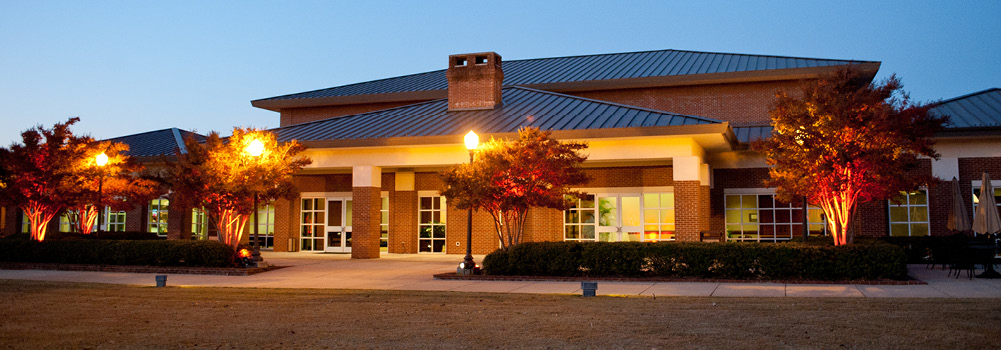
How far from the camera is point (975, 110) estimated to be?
2348 cm

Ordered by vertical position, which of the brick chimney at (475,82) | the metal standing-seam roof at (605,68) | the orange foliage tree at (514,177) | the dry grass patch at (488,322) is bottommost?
the dry grass patch at (488,322)

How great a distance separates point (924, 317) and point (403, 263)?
48.3 ft

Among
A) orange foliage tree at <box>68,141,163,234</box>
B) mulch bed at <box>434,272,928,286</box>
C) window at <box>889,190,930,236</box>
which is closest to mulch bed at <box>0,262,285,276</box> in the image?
orange foliage tree at <box>68,141,163,234</box>

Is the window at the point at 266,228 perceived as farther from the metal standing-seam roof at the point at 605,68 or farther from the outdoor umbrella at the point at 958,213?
the outdoor umbrella at the point at 958,213

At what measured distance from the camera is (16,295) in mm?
12875

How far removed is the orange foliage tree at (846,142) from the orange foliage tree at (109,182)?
667 inches

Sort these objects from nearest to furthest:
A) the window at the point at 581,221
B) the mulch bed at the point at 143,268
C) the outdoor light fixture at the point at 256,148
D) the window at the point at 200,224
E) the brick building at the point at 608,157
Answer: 1. the mulch bed at the point at 143,268
2. the outdoor light fixture at the point at 256,148
3. the brick building at the point at 608,157
4. the window at the point at 581,221
5. the window at the point at 200,224

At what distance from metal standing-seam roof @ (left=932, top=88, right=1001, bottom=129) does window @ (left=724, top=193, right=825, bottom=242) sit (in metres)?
4.81

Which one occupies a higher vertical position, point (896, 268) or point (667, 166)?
point (667, 166)

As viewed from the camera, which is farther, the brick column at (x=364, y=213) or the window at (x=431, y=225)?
the window at (x=431, y=225)

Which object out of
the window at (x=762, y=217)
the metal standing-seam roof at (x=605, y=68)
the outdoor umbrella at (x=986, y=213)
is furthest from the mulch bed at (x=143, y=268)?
the outdoor umbrella at (x=986, y=213)

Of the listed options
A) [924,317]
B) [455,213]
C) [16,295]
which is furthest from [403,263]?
[924,317]

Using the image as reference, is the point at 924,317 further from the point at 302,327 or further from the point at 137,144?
the point at 137,144

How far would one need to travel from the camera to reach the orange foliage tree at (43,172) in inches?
832
